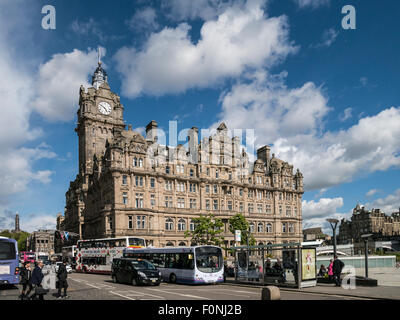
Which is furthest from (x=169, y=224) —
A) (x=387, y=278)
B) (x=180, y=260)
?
(x=387, y=278)

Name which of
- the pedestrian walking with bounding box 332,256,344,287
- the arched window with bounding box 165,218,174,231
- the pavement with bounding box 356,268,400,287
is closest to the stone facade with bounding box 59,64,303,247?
the arched window with bounding box 165,218,174,231

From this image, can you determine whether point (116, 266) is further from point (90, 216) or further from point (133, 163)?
point (90, 216)

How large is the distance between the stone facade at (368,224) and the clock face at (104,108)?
113 meters

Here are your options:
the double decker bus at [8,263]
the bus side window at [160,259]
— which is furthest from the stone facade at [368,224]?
the double decker bus at [8,263]

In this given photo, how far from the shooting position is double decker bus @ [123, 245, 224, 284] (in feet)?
92.7

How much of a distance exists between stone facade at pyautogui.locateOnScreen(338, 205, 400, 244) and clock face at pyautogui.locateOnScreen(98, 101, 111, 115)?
11307cm

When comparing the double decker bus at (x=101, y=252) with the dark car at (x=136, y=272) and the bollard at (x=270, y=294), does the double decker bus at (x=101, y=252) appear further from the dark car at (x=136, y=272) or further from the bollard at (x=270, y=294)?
the bollard at (x=270, y=294)

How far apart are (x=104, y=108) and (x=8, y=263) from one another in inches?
2504

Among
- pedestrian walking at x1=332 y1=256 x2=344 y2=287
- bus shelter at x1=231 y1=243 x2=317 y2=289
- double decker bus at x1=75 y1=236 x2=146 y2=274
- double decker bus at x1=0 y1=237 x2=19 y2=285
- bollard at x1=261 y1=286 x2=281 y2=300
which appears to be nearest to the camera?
bollard at x1=261 y1=286 x2=281 y2=300

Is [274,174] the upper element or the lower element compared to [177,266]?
upper

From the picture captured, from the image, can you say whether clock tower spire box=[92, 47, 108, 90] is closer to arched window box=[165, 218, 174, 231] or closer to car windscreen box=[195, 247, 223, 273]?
arched window box=[165, 218, 174, 231]

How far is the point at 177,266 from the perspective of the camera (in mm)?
30234
